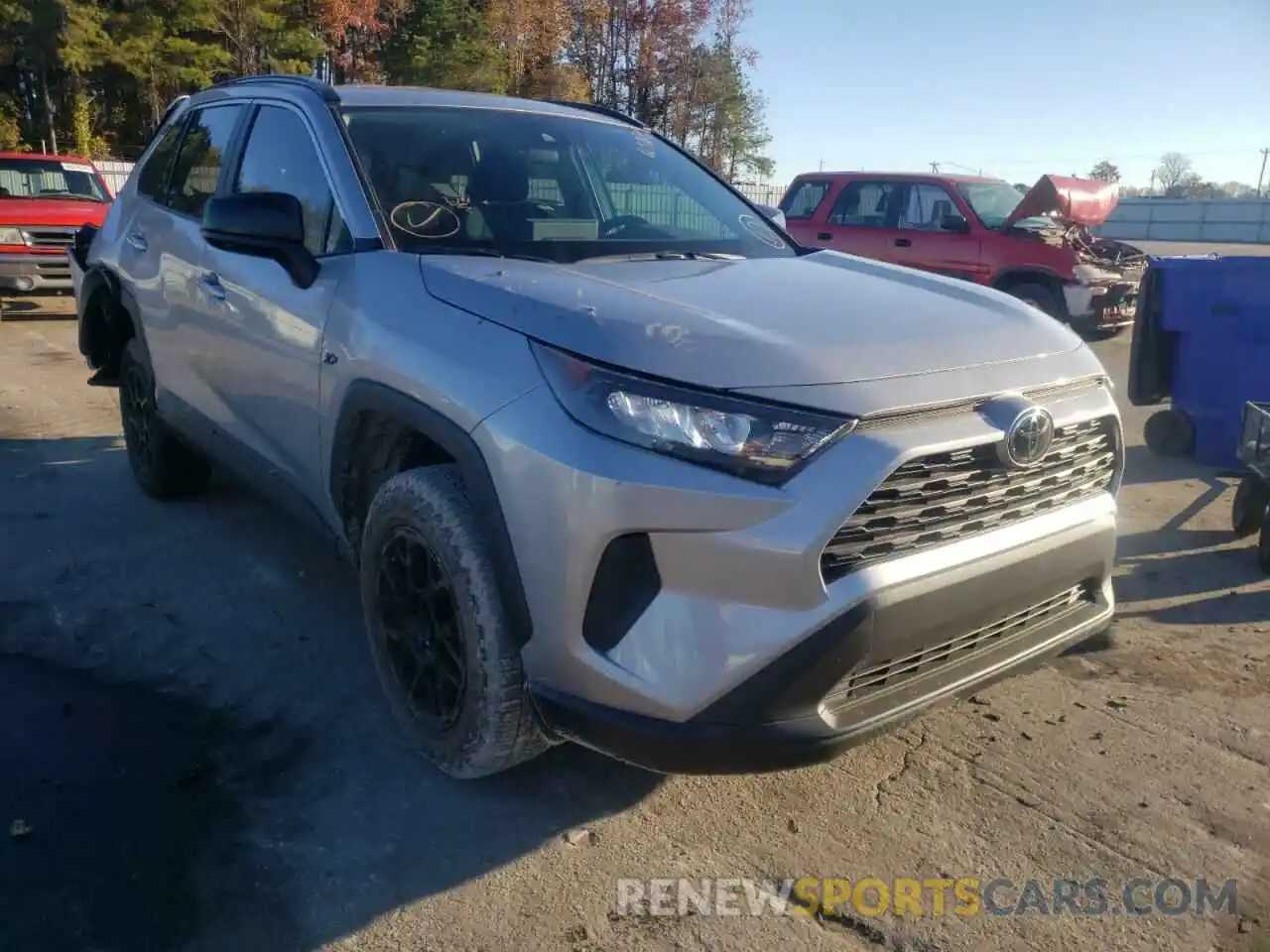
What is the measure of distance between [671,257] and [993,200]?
9.54m

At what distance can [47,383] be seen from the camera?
7980mm

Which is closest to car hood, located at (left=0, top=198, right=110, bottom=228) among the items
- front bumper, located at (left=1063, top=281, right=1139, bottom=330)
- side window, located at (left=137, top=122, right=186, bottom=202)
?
side window, located at (left=137, top=122, right=186, bottom=202)

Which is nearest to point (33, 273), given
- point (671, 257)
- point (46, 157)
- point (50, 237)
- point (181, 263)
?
point (50, 237)

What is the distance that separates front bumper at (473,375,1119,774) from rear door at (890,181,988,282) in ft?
→ 31.4

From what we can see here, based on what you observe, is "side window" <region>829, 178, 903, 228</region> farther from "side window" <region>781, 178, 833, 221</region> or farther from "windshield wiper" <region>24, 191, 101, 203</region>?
"windshield wiper" <region>24, 191, 101, 203</region>

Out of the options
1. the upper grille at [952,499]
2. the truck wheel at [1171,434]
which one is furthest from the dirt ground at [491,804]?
the truck wheel at [1171,434]

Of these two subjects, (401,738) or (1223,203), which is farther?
(1223,203)

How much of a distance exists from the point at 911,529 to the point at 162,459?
3931 mm

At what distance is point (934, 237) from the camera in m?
11.4

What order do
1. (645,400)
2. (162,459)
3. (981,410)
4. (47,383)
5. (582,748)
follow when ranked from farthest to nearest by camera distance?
1. (47,383)
2. (162,459)
3. (582,748)
4. (981,410)
5. (645,400)

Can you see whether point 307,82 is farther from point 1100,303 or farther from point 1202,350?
point 1100,303

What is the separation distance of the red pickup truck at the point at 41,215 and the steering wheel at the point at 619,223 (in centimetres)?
898

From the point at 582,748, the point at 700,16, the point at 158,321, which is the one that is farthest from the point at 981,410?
the point at 700,16

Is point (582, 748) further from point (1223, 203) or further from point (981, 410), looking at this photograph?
point (1223, 203)
